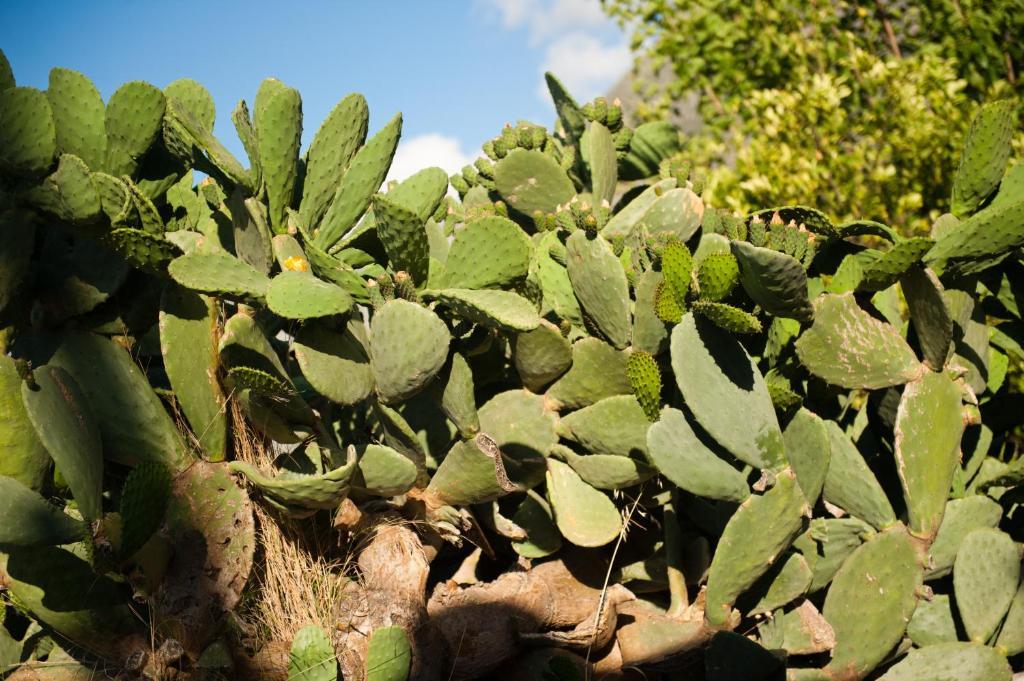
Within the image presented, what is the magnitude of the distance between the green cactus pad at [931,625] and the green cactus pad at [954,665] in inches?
3.6

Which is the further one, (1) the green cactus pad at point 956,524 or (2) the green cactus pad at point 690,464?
(1) the green cactus pad at point 956,524

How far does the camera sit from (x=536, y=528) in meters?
2.41

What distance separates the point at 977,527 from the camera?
8.21 ft

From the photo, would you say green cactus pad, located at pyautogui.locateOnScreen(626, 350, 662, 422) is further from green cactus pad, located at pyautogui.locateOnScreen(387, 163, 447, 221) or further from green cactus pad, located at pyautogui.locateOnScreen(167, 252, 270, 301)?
green cactus pad, located at pyautogui.locateOnScreen(167, 252, 270, 301)

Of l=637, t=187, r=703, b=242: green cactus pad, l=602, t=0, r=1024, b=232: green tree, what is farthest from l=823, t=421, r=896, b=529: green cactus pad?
l=602, t=0, r=1024, b=232: green tree

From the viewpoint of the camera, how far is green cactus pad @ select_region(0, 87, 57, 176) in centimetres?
202

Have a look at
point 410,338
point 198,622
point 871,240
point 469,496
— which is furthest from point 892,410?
point 871,240

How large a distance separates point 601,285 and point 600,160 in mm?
645

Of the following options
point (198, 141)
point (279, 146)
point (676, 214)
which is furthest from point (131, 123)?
point (676, 214)

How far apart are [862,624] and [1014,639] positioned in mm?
467

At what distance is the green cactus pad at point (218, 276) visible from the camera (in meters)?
1.91

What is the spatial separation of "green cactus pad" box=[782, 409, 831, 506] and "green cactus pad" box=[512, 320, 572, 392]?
0.57 m

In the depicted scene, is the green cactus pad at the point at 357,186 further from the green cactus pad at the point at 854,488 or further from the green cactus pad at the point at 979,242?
the green cactus pad at the point at 979,242

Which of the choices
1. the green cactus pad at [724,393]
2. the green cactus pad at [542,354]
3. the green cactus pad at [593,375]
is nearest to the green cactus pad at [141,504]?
the green cactus pad at [542,354]
